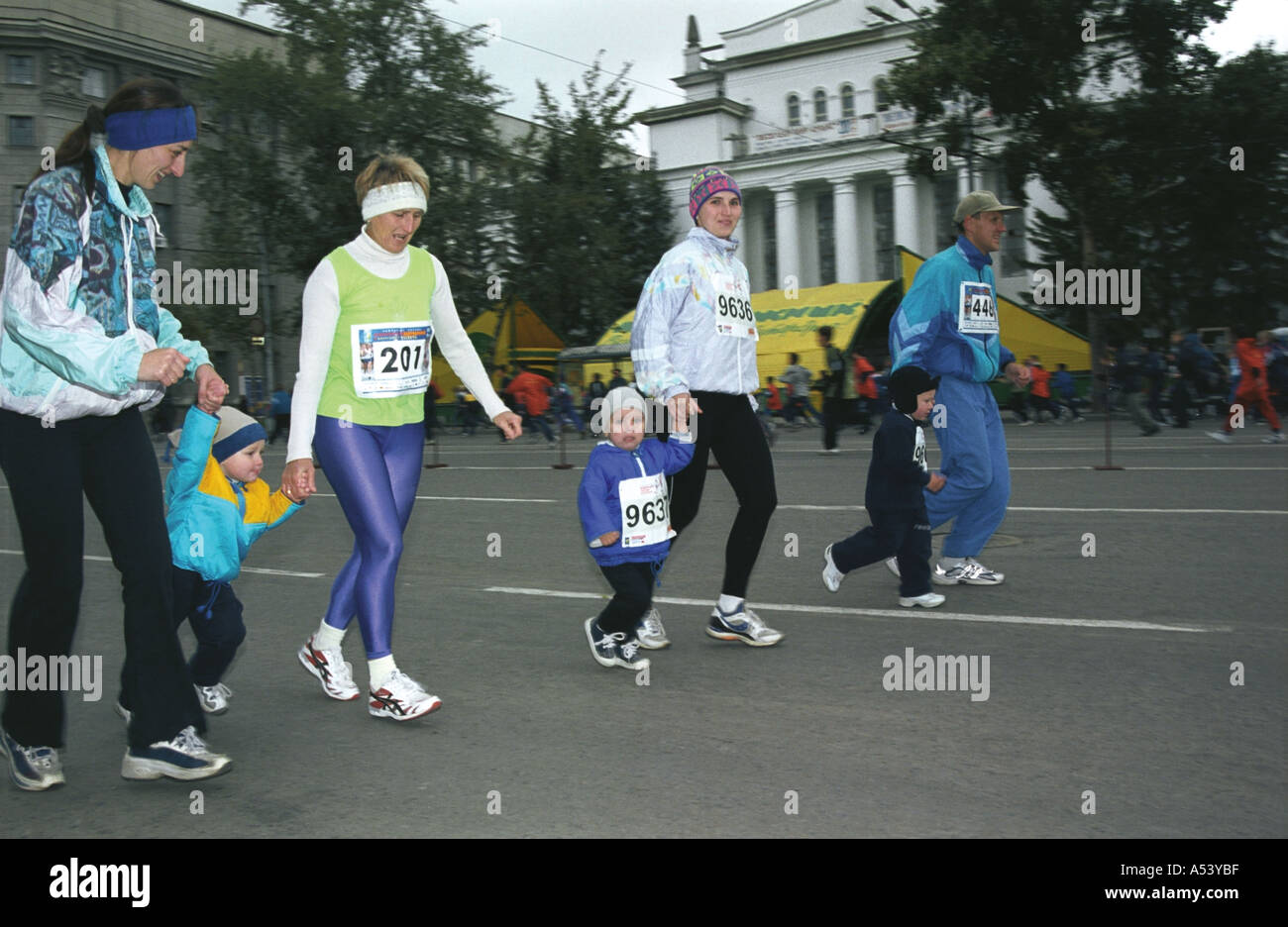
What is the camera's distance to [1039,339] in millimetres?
31125

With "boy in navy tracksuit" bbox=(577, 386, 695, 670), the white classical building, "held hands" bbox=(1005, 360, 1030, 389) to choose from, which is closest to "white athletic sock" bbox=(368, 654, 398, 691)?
"boy in navy tracksuit" bbox=(577, 386, 695, 670)

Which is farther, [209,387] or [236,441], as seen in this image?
[236,441]

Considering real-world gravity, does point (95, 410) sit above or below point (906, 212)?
below

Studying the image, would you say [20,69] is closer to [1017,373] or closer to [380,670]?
[1017,373]

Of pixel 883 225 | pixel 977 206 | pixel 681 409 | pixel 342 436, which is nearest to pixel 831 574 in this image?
pixel 681 409

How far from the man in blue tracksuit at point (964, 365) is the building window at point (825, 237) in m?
57.1

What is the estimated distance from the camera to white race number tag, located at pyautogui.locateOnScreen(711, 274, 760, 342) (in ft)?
17.6

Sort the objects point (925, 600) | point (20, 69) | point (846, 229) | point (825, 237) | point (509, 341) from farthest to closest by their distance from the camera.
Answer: point (825, 237) < point (846, 229) < point (20, 69) < point (509, 341) < point (925, 600)

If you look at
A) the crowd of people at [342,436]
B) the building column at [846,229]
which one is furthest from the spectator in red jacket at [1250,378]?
the building column at [846,229]

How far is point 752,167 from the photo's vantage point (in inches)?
2430

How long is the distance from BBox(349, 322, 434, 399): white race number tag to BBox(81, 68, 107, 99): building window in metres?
47.2

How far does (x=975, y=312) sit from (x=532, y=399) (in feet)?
64.6

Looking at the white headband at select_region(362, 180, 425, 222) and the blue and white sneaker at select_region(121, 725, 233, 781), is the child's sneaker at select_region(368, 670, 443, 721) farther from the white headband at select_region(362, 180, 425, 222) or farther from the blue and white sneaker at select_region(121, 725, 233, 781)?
the white headband at select_region(362, 180, 425, 222)

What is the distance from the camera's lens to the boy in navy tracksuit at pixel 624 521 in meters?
5.05
